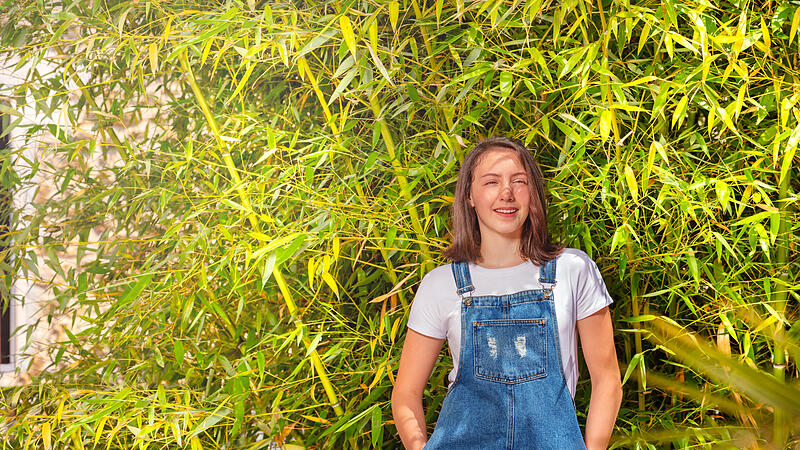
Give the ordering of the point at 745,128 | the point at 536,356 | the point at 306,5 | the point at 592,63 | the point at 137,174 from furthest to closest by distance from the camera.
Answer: the point at 137,174 < the point at 306,5 < the point at 745,128 < the point at 592,63 < the point at 536,356

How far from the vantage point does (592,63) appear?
125cm

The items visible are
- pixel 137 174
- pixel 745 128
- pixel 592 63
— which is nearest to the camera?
pixel 592 63

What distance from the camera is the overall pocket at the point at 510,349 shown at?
1154 mm

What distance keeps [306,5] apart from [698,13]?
893 mm

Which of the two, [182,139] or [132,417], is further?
[182,139]

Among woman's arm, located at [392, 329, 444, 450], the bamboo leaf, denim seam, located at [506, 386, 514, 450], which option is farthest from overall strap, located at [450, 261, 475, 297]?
the bamboo leaf

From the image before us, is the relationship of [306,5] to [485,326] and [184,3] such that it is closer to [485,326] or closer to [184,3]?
[184,3]

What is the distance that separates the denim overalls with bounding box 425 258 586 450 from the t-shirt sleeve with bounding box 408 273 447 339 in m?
0.05

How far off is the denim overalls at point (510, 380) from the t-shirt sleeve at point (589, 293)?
5 cm

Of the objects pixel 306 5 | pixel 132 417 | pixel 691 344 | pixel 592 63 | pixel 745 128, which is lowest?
pixel 132 417

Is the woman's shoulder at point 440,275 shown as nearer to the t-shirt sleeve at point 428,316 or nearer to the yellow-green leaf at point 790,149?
the t-shirt sleeve at point 428,316

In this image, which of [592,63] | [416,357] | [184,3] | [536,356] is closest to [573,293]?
[536,356]

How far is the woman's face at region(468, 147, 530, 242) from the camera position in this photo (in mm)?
1197

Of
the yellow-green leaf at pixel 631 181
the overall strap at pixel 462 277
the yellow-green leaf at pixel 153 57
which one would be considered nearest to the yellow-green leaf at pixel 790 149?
the yellow-green leaf at pixel 631 181
